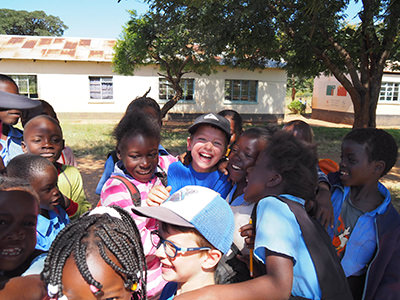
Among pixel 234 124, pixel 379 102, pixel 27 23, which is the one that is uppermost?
pixel 27 23

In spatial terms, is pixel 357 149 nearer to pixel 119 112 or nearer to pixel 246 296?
pixel 246 296

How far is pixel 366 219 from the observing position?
1829 millimetres

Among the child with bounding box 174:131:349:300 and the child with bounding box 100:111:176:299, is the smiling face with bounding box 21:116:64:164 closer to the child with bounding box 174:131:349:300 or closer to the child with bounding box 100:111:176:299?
the child with bounding box 100:111:176:299

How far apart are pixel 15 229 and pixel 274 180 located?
1.15 m

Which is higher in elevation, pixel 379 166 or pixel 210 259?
pixel 379 166

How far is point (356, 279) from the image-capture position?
1.81m

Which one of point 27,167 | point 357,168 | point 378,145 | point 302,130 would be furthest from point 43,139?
point 378,145

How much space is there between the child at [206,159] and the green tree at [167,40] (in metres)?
6.00

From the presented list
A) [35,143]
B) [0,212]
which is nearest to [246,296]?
[0,212]

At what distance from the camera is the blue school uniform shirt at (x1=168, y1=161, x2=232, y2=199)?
2.06m

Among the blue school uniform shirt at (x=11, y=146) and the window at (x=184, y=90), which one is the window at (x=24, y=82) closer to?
the window at (x=184, y=90)

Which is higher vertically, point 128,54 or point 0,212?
point 128,54

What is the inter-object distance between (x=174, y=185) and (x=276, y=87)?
58.3 feet

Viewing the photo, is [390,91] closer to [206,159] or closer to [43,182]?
[206,159]
